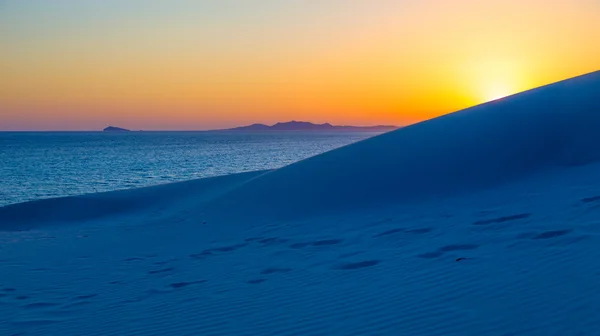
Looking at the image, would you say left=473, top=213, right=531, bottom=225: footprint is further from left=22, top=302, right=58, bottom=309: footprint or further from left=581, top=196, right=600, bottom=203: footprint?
left=22, top=302, right=58, bottom=309: footprint

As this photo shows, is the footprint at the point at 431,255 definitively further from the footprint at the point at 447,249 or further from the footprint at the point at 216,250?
the footprint at the point at 216,250

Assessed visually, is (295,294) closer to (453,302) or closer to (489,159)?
(453,302)

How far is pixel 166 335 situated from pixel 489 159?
8928 millimetres

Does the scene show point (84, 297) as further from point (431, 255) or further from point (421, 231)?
point (421, 231)

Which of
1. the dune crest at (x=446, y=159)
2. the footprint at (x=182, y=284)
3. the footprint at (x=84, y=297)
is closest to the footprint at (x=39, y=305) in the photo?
the footprint at (x=84, y=297)

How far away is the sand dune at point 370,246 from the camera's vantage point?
464 cm

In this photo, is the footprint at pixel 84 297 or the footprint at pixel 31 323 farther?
the footprint at pixel 84 297

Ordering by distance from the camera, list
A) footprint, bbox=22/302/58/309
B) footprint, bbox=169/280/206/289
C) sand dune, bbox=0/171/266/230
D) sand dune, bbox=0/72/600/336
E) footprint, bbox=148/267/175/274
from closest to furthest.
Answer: sand dune, bbox=0/72/600/336 < footprint, bbox=22/302/58/309 < footprint, bbox=169/280/206/289 < footprint, bbox=148/267/175/274 < sand dune, bbox=0/171/266/230

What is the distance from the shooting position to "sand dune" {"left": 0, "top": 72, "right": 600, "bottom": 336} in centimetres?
464

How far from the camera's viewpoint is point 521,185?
9.98 m

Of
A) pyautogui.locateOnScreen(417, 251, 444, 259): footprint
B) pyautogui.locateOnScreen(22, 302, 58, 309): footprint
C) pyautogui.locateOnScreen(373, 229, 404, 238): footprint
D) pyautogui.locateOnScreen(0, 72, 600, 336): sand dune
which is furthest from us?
pyautogui.locateOnScreen(373, 229, 404, 238): footprint

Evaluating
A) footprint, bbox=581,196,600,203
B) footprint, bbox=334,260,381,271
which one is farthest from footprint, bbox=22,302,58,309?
footprint, bbox=581,196,600,203

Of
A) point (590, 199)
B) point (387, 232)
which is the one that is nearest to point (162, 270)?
point (387, 232)

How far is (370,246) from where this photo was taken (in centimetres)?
756
